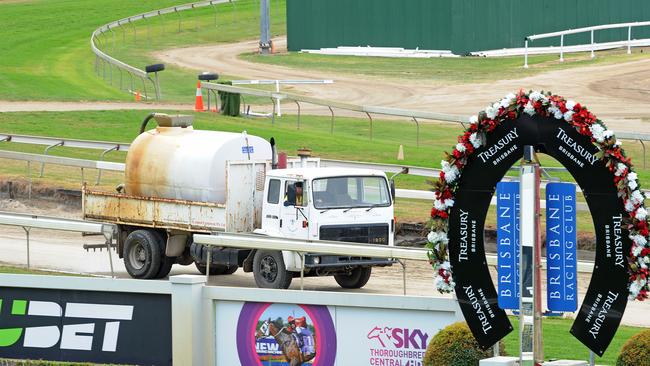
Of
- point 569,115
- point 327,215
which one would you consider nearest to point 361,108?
point 327,215

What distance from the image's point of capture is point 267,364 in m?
16.0

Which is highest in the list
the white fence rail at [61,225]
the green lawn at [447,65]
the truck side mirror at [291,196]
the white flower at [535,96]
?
the green lawn at [447,65]

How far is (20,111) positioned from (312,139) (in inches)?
386

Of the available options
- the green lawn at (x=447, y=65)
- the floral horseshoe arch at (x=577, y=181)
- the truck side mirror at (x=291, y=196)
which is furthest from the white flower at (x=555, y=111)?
the green lawn at (x=447, y=65)

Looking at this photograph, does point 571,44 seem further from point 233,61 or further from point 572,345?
point 572,345

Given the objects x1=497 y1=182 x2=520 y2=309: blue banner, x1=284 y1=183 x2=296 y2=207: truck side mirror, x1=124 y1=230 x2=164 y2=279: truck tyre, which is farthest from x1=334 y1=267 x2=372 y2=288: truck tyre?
x1=497 y1=182 x2=520 y2=309: blue banner

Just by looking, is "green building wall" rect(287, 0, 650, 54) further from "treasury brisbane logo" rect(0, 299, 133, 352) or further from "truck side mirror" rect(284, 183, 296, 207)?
"treasury brisbane logo" rect(0, 299, 133, 352)

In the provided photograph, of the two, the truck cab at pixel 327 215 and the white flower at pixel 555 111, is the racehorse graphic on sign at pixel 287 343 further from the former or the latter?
the truck cab at pixel 327 215

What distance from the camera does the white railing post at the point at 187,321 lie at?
16281 mm

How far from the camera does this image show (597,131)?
486 inches

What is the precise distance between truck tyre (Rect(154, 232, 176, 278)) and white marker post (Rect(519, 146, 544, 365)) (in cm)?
1125

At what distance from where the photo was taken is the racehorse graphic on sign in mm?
15758

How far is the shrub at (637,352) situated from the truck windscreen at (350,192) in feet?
30.5

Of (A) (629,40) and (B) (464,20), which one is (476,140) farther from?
(A) (629,40)
